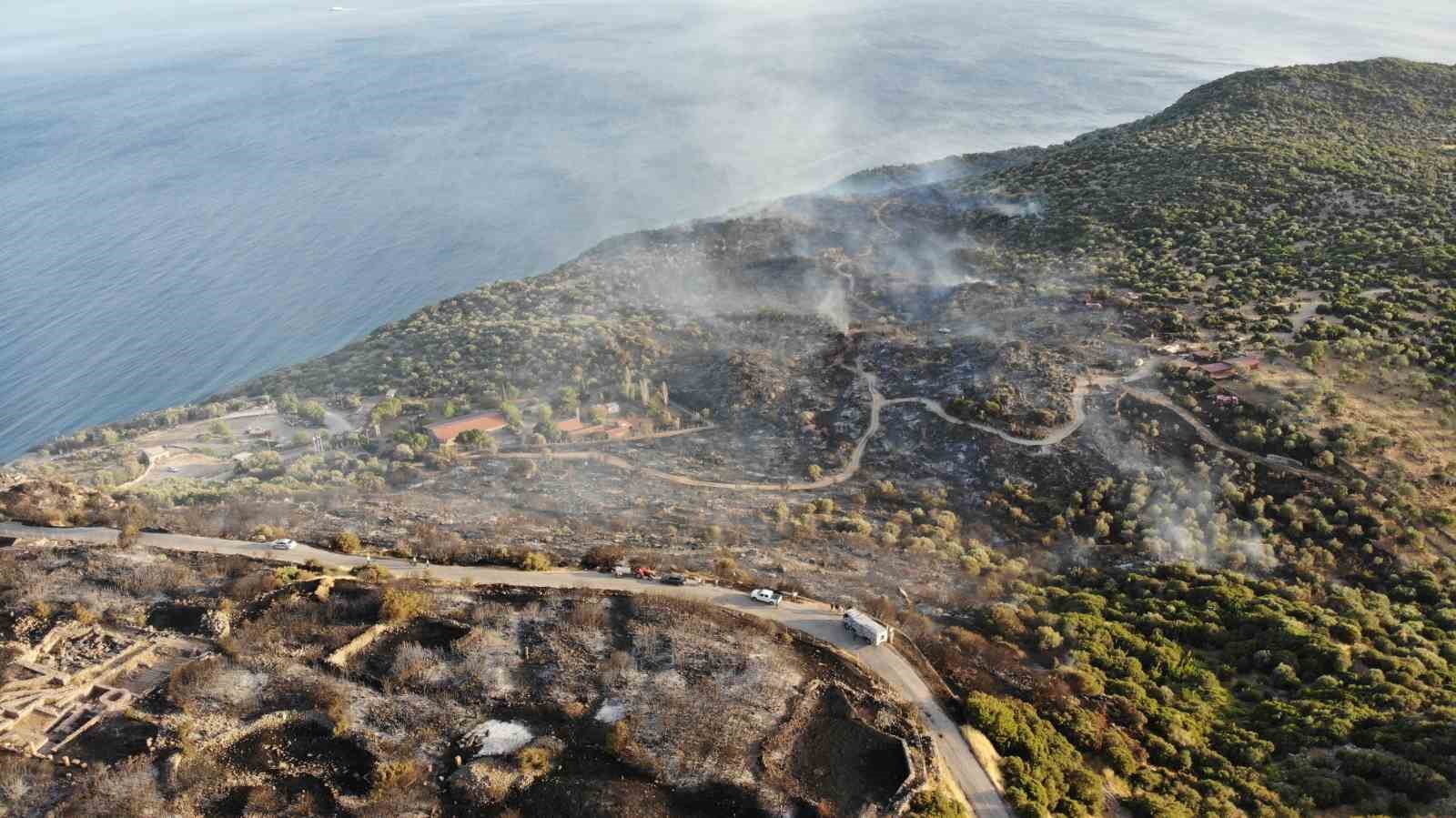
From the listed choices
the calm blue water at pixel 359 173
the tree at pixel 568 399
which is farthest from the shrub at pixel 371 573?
the calm blue water at pixel 359 173

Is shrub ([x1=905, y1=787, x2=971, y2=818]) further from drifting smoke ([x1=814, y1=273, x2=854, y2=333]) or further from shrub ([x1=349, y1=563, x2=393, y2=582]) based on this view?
drifting smoke ([x1=814, y1=273, x2=854, y2=333])

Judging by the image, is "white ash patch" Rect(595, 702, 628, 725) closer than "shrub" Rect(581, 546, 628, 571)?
Yes

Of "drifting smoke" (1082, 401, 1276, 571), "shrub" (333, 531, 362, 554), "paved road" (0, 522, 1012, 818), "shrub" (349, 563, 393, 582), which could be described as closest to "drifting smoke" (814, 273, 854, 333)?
"drifting smoke" (1082, 401, 1276, 571)

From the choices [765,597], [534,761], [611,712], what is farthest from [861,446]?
[534,761]

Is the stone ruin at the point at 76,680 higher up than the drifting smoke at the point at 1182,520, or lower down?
higher up

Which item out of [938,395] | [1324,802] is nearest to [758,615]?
[1324,802]

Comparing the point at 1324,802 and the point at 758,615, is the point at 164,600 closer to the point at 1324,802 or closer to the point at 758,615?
the point at 758,615

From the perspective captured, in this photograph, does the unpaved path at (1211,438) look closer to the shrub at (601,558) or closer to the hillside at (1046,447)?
the hillside at (1046,447)
